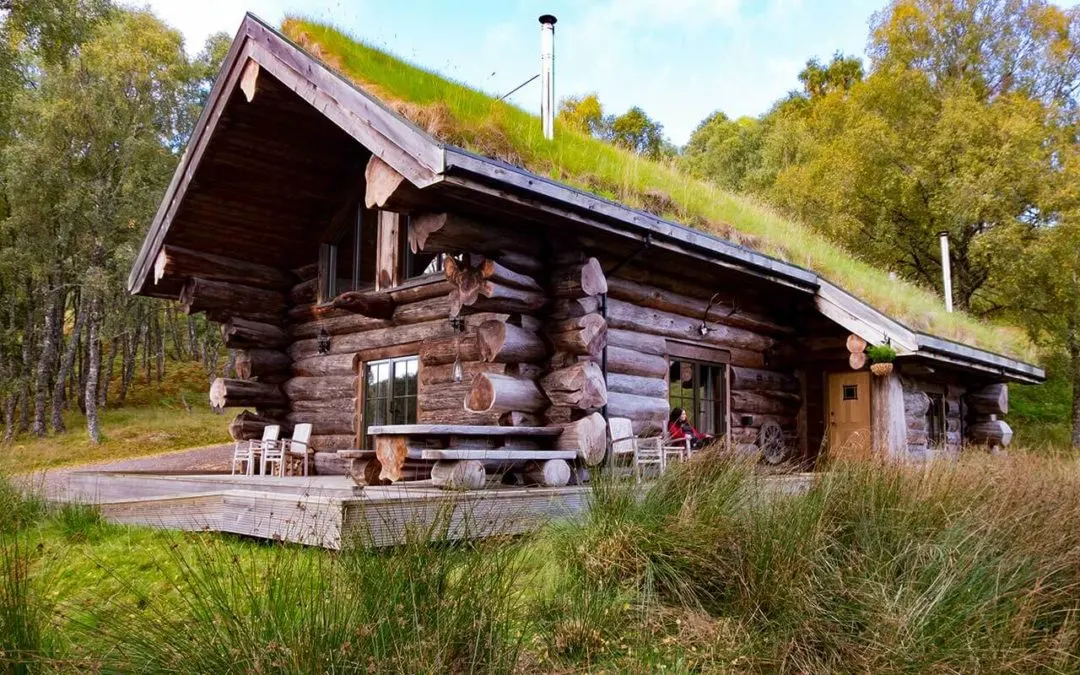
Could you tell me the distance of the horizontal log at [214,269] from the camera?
10.6m

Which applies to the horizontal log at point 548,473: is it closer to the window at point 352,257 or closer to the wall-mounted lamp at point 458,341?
the wall-mounted lamp at point 458,341

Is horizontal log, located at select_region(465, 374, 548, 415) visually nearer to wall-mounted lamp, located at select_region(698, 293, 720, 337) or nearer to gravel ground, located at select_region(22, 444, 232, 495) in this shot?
wall-mounted lamp, located at select_region(698, 293, 720, 337)

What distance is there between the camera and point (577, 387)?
7.91m

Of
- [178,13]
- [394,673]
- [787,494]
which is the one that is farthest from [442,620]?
[178,13]

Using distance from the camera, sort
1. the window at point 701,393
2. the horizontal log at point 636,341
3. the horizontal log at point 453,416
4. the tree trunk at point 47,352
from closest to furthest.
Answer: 1. the horizontal log at point 453,416
2. the horizontal log at point 636,341
3. the window at point 701,393
4. the tree trunk at point 47,352

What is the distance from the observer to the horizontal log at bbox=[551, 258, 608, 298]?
8016 mm

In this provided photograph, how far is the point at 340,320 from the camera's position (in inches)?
441

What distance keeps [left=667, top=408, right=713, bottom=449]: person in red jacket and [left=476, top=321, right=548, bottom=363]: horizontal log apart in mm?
2377

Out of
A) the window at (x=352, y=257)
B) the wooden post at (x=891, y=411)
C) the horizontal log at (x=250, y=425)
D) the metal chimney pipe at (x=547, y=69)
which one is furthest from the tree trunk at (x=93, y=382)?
the wooden post at (x=891, y=411)

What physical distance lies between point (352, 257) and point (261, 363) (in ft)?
7.27

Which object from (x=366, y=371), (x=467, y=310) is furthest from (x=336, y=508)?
(x=366, y=371)

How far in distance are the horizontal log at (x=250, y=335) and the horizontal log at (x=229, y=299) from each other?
182 mm

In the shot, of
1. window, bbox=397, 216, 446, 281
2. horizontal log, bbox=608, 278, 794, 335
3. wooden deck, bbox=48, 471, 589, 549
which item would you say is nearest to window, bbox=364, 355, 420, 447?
window, bbox=397, 216, 446, 281

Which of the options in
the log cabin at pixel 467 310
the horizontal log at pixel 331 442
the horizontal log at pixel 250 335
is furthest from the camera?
the horizontal log at pixel 250 335
